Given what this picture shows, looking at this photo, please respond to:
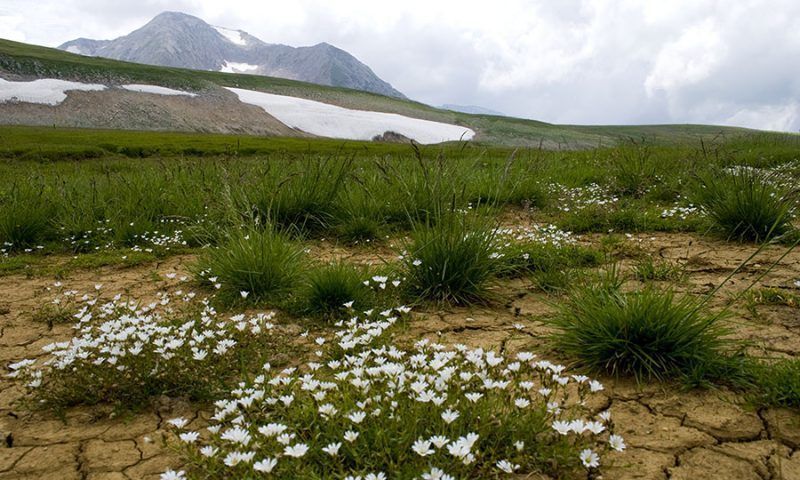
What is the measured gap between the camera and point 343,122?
202 feet

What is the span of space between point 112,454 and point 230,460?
1061 millimetres

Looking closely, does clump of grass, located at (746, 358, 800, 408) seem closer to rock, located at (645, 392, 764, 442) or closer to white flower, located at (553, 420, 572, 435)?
rock, located at (645, 392, 764, 442)

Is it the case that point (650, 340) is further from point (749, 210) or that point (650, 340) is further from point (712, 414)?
point (749, 210)

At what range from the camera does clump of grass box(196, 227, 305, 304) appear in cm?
502

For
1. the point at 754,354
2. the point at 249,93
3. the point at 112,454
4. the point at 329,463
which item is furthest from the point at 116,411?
the point at 249,93

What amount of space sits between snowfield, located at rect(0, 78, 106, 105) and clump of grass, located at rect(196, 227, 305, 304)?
5408 cm

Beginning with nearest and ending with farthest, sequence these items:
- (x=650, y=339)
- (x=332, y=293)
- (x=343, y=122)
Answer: (x=650, y=339), (x=332, y=293), (x=343, y=122)

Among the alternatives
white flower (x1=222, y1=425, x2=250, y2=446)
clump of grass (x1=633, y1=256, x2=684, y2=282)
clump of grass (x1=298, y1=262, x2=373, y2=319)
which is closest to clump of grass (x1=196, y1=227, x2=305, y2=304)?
clump of grass (x1=298, y1=262, x2=373, y2=319)

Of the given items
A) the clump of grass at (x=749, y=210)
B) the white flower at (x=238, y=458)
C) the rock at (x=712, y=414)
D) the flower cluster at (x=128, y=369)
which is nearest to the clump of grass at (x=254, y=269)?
the flower cluster at (x=128, y=369)

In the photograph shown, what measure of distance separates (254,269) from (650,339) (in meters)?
3.52

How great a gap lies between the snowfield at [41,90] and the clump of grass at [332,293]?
181 ft

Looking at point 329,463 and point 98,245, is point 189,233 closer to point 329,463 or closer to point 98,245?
point 98,245

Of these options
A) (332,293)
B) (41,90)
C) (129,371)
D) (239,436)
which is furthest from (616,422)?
(41,90)

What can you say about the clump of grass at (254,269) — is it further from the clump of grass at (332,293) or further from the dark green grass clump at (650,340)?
the dark green grass clump at (650,340)
